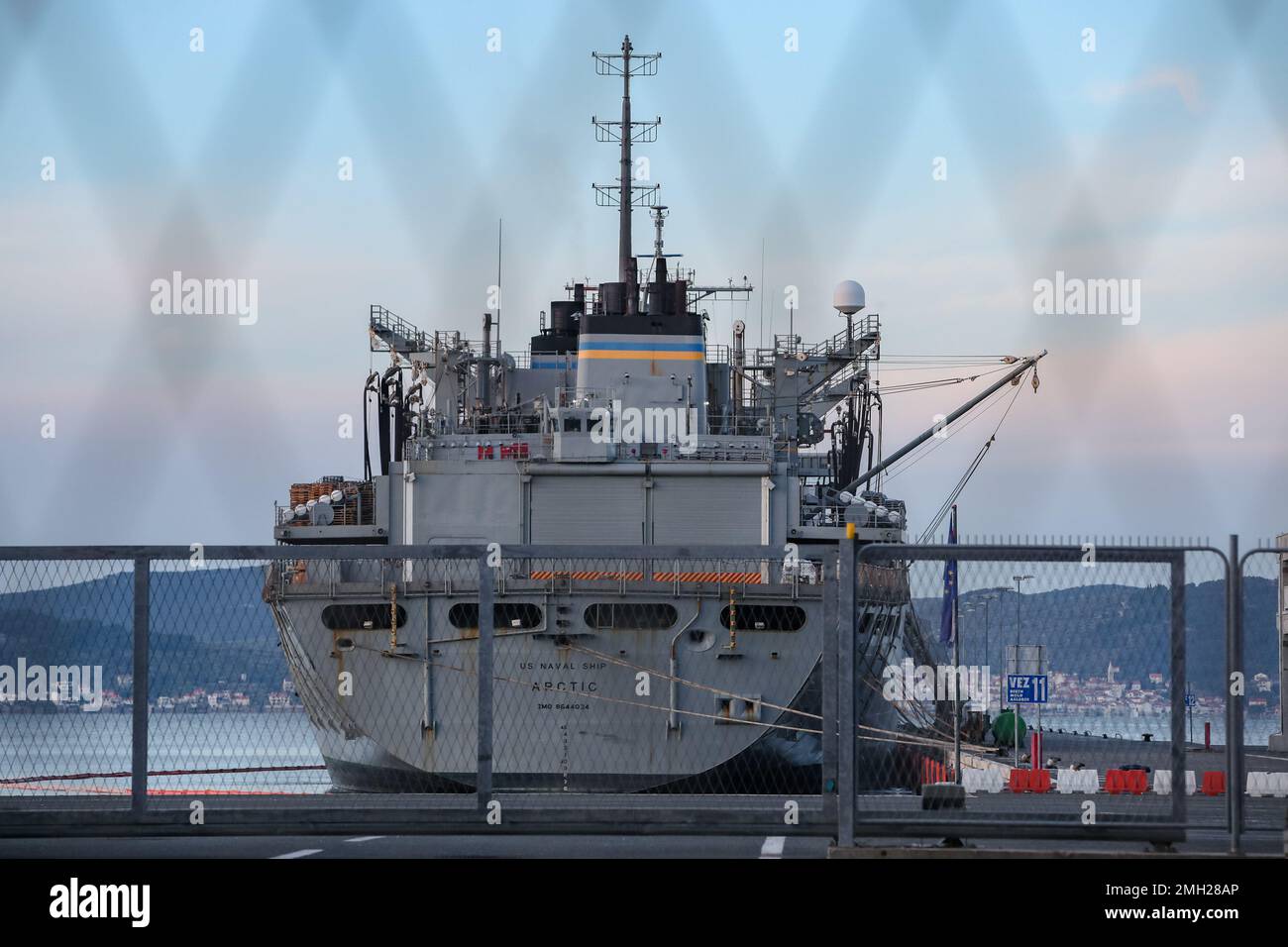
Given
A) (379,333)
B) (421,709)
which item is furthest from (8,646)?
(379,333)

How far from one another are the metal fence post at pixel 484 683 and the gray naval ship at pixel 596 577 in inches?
402

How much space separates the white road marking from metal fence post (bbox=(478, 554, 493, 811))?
2309 millimetres

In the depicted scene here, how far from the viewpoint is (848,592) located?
471 inches

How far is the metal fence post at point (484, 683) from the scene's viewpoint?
1214 centimetres

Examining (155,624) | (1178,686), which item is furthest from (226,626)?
(1178,686)

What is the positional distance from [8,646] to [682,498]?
2082 cm

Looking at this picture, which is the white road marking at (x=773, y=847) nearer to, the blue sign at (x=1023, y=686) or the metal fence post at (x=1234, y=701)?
the metal fence post at (x=1234, y=701)

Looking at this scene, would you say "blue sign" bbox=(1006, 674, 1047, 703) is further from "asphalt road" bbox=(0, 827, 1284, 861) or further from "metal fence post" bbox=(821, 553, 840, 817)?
"metal fence post" bbox=(821, 553, 840, 817)

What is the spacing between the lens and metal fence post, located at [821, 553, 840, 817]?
12141 millimetres

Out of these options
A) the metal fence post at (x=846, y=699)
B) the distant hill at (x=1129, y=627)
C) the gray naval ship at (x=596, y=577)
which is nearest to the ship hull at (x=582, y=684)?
the gray naval ship at (x=596, y=577)
